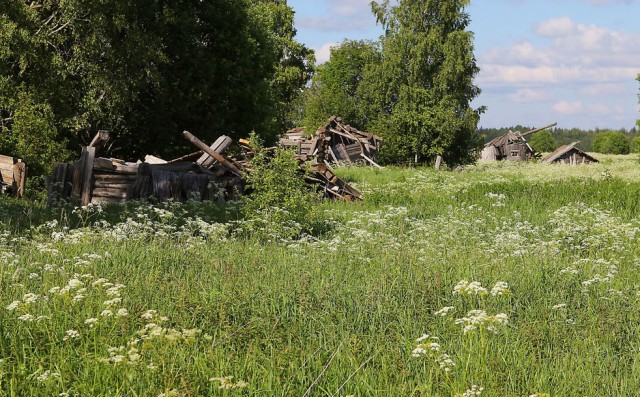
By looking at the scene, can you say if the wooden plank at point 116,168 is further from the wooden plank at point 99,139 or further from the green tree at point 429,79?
the green tree at point 429,79

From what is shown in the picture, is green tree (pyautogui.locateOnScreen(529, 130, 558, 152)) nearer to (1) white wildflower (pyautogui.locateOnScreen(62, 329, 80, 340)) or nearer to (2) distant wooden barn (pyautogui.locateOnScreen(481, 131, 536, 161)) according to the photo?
(2) distant wooden barn (pyautogui.locateOnScreen(481, 131, 536, 161))

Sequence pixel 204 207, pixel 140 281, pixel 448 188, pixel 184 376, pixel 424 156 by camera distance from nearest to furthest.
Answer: pixel 184 376 → pixel 140 281 → pixel 204 207 → pixel 448 188 → pixel 424 156

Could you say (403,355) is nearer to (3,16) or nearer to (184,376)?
(184,376)

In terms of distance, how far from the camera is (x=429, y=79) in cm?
5066

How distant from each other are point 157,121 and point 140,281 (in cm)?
2311

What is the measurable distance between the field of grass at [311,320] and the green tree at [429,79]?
38.9 metres

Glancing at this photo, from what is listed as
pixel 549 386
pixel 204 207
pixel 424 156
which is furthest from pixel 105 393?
pixel 424 156

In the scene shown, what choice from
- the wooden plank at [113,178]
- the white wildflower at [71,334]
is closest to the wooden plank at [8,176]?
the wooden plank at [113,178]

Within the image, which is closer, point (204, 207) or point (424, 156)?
point (204, 207)

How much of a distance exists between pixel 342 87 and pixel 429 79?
66.5 feet

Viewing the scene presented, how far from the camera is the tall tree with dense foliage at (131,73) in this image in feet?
83.5

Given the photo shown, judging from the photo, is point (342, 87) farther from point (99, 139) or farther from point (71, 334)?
point (71, 334)

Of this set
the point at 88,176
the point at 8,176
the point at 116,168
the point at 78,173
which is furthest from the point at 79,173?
the point at 8,176

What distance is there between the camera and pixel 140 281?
7656 mm
